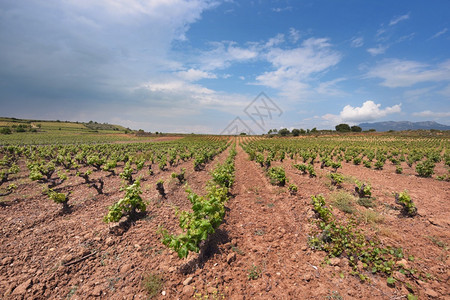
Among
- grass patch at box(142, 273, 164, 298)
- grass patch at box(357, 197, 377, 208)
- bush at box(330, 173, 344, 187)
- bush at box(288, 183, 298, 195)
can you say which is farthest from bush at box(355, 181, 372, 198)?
grass patch at box(142, 273, 164, 298)

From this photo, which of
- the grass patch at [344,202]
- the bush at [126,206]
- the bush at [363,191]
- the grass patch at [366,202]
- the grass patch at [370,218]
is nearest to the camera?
the bush at [126,206]

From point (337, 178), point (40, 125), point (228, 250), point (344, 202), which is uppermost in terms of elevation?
point (40, 125)

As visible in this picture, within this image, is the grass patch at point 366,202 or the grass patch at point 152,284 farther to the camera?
the grass patch at point 366,202

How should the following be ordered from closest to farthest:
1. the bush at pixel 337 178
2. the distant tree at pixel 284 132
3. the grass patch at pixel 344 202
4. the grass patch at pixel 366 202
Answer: the grass patch at pixel 344 202
the grass patch at pixel 366 202
the bush at pixel 337 178
the distant tree at pixel 284 132

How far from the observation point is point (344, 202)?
26.0 feet

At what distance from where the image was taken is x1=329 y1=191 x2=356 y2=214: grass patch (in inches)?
284

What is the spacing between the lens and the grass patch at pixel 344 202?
721cm

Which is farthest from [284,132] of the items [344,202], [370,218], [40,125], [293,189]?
[40,125]

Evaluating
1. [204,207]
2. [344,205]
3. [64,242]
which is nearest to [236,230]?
[204,207]

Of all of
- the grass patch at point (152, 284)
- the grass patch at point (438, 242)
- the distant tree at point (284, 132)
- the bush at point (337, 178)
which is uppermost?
the distant tree at point (284, 132)

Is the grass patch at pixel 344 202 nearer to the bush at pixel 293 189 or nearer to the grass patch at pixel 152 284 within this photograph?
the bush at pixel 293 189

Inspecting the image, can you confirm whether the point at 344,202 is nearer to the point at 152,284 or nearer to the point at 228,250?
the point at 228,250

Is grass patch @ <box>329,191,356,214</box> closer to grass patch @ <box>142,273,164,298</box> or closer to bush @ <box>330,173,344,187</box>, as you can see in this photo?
bush @ <box>330,173,344,187</box>

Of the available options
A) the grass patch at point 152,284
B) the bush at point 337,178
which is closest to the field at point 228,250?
the grass patch at point 152,284
